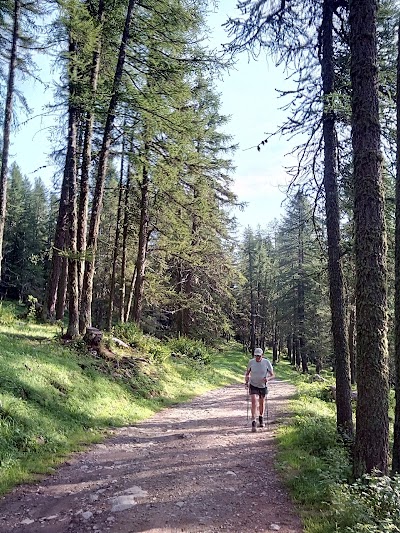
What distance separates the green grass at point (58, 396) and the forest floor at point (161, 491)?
39 cm

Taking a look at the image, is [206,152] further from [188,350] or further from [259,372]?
[259,372]

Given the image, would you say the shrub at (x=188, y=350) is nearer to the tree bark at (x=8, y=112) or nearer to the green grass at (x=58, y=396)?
the green grass at (x=58, y=396)

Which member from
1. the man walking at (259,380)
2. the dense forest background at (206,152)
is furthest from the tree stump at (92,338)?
the man walking at (259,380)

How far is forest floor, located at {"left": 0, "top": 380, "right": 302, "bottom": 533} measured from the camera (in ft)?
14.1

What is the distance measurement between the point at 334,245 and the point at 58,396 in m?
6.33

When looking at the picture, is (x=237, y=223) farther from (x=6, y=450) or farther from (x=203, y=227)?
(x=6, y=450)

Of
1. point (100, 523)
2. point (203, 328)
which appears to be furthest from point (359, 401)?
point (203, 328)

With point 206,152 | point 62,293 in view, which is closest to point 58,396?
point 62,293

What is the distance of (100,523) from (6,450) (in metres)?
2.28

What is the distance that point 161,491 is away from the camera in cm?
514

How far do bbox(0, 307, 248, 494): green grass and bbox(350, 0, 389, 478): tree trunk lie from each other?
14.5ft

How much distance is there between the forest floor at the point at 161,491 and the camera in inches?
169

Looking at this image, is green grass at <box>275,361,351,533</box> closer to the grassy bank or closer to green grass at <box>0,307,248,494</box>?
the grassy bank

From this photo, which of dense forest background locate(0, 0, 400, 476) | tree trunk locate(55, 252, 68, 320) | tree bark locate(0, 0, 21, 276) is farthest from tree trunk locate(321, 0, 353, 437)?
tree bark locate(0, 0, 21, 276)
